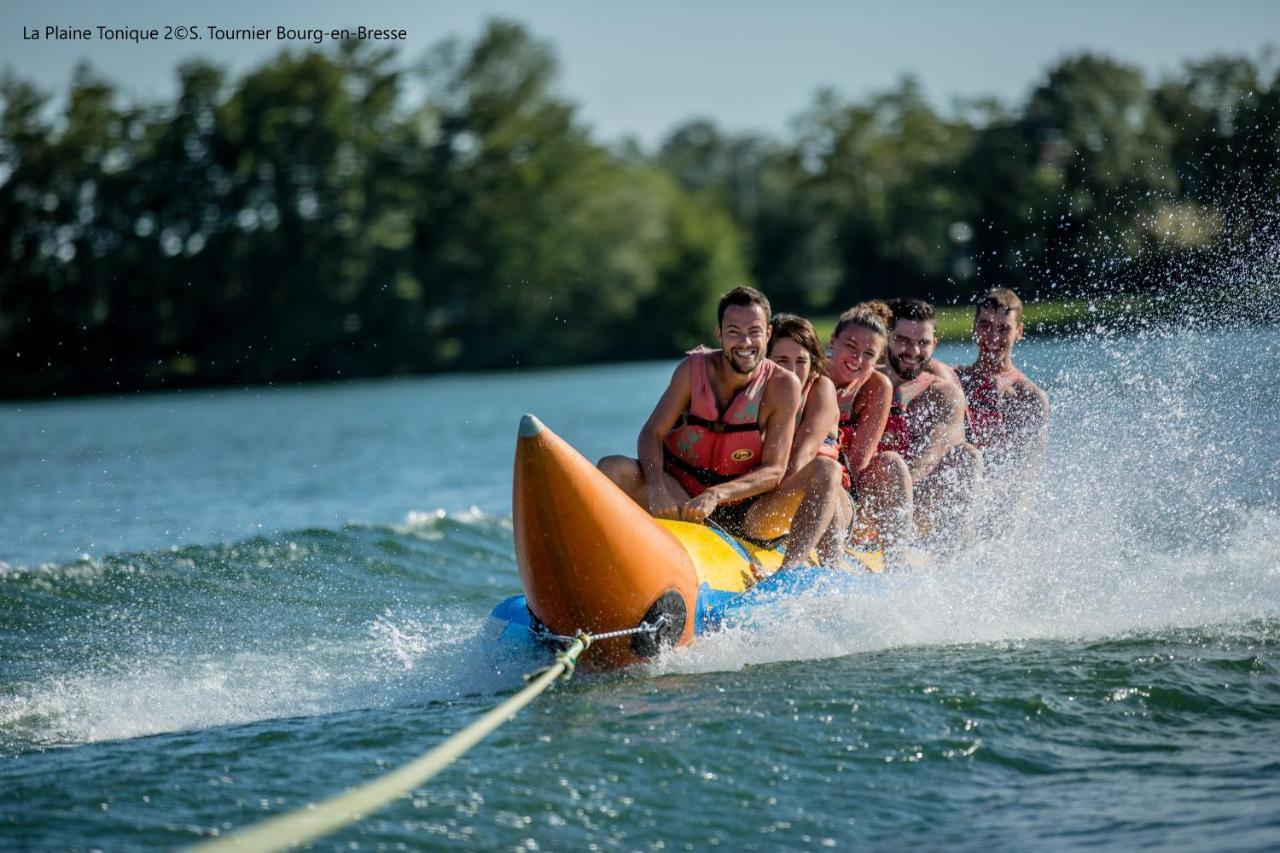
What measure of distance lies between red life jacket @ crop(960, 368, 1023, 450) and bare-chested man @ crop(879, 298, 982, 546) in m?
0.31

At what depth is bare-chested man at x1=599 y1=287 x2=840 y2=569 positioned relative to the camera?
5547 mm

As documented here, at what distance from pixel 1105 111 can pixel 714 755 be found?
24.4 m

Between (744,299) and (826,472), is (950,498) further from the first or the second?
(744,299)

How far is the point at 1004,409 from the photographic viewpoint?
6.82 metres

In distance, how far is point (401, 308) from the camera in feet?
107

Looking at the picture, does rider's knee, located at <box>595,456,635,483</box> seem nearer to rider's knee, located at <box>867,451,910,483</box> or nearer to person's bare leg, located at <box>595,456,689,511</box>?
person's bare leg, located at <box>595,456,689,511</box>

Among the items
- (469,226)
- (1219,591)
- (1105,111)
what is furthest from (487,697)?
(469,226)

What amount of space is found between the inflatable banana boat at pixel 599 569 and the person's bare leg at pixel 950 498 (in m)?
1.35

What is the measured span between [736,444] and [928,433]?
116 centimetres

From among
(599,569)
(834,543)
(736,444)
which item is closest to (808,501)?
(834,543)

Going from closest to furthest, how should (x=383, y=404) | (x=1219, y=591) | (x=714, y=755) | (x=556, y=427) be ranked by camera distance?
(x=714, y=755) < (x=1219, y=591) < (x=556, y=427) < (x=383, y=404)

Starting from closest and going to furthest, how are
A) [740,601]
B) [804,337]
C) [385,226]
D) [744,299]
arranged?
[740,601], [744,299], [804,337], [385,226]

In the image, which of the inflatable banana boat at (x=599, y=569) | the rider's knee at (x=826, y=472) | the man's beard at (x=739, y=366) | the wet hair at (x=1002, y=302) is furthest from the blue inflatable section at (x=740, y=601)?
the wet hair at (x=1002, y=302)

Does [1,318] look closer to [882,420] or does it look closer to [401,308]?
[401,308]
